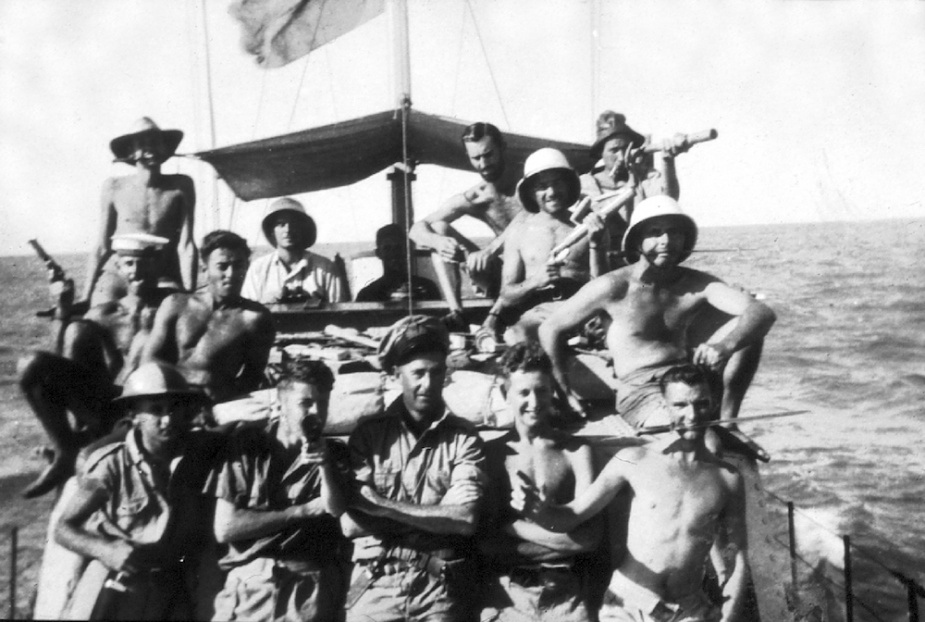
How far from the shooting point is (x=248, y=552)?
4.96m

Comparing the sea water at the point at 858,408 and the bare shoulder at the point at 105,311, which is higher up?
the bare shoulder at the point at 105,311

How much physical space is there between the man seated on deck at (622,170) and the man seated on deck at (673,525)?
2.54 m

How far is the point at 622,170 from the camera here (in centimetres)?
791

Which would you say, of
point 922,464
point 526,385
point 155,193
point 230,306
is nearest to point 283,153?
point 155,193

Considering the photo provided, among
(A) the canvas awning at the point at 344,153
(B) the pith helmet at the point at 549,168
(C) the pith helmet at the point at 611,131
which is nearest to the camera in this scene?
(B) the pith helmet at the point at 549,168

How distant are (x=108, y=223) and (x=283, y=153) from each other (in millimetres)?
2362

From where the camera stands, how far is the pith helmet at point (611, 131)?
26.0 feet

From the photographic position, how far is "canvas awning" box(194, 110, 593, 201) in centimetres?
970

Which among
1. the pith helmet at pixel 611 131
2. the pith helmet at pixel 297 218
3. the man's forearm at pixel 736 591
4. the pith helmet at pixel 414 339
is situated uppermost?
the pith helmet at pixel 611 131

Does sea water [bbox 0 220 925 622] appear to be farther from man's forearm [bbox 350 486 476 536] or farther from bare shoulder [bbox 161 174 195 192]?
man's forearm [bbox 350 486 476 536]

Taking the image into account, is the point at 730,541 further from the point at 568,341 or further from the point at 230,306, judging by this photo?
the point at 230,306

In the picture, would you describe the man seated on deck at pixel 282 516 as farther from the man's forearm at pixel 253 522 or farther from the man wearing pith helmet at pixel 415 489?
the man wearing pith helmet at pixel 415 489

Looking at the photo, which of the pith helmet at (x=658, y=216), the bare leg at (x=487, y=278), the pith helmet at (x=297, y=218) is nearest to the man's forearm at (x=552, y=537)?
the pith helmet at (x=658, y=216)

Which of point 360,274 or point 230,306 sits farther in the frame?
point 360,274
